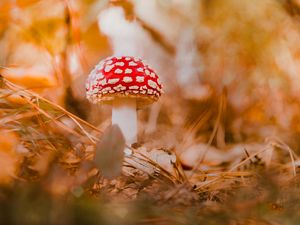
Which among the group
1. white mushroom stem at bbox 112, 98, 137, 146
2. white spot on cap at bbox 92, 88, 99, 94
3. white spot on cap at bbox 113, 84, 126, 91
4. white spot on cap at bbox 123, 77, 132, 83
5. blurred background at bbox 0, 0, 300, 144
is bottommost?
white mushroom stem at bbox 112, 98, 137, 146

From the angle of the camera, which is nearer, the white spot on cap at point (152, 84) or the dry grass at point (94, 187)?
the dry grass at point (94, 187)

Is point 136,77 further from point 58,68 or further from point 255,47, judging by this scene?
point 255,47

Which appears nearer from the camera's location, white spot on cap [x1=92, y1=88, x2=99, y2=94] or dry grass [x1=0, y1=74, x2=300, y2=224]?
dry grass [x1=0, y1=74, x2=300, y2=224]

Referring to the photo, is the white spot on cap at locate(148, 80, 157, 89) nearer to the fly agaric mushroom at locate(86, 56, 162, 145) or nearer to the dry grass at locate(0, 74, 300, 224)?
the fly agaric mushroom at locate(86, 56, 162, 145)

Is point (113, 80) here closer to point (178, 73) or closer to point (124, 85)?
point (124, 85)

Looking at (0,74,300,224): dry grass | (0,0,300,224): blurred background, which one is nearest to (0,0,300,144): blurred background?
(0,0,300,224): blurred background

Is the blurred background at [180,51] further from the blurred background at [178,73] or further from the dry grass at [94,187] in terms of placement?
the dry grass at [94,187]

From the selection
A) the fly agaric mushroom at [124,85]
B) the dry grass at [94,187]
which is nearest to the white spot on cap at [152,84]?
the fly agaric mushroom at [124,85]

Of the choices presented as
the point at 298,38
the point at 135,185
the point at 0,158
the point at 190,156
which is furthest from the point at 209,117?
the point at 0,158

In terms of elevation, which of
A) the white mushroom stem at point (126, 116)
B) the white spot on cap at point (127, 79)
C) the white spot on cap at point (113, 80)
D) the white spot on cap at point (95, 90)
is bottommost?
the white mushroom stem at point (126, 116)
